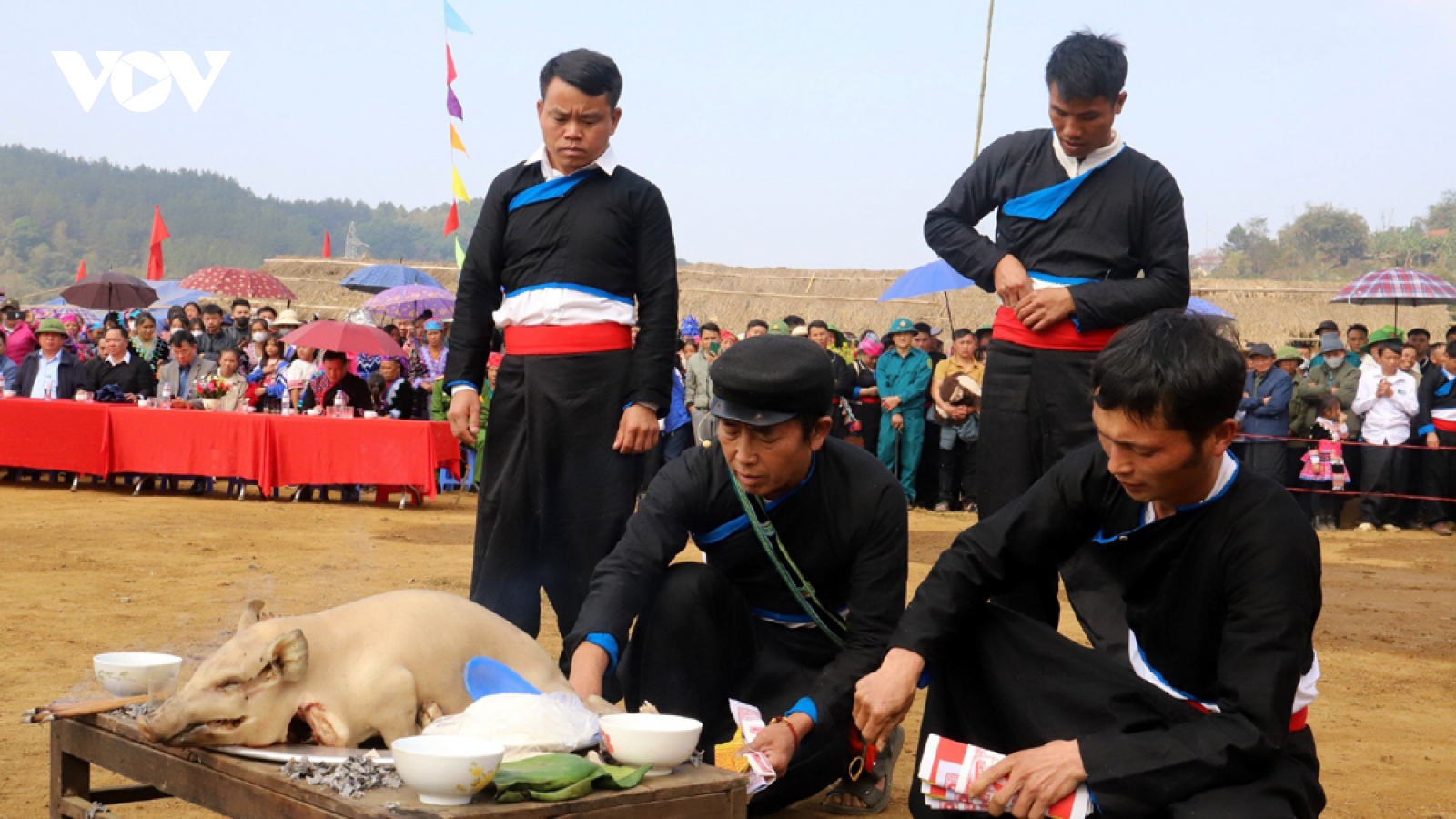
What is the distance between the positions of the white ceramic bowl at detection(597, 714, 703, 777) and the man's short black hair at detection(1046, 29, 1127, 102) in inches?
102

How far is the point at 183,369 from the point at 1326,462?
42.8 ft

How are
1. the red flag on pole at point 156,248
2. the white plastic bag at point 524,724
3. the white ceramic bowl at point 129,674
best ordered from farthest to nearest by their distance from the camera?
the red flag on pole at point 156,248 < the white ceramic bowl at point 129,674 < the white plastic bag at point 524,724

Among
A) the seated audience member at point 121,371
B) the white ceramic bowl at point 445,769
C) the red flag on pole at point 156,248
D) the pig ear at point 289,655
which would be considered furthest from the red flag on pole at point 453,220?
the white ceramic bowl at point 445,769

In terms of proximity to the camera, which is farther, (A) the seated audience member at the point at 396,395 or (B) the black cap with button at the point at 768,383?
(A) the seated audience member at the point at 396,395

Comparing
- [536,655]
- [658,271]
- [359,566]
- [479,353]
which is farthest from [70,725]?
[359,566]

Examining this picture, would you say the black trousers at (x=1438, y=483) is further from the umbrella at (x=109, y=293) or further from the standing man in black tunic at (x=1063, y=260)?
the umbrella at (x=109, y=293)

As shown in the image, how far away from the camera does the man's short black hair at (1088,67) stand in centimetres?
425

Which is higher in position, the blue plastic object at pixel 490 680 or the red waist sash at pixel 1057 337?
the red waist sash at pixel 1057 337

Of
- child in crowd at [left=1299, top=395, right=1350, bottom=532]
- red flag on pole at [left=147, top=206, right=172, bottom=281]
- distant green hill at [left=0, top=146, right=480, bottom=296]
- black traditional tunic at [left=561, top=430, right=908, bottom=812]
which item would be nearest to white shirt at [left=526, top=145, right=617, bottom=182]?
black traditional tunic at [left=561, top=430, right=908, bottom=812]

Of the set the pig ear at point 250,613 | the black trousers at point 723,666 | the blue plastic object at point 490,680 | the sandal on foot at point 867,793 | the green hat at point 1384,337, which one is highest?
the green hat at point 1384,337

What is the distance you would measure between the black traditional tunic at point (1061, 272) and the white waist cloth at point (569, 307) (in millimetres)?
1256

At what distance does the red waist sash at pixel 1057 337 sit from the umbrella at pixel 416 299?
1582 cm

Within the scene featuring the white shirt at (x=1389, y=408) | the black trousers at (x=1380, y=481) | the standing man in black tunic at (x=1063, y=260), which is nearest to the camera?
the standing man in black tunic at (x=1063, y=260)

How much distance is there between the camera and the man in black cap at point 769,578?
3.69m
